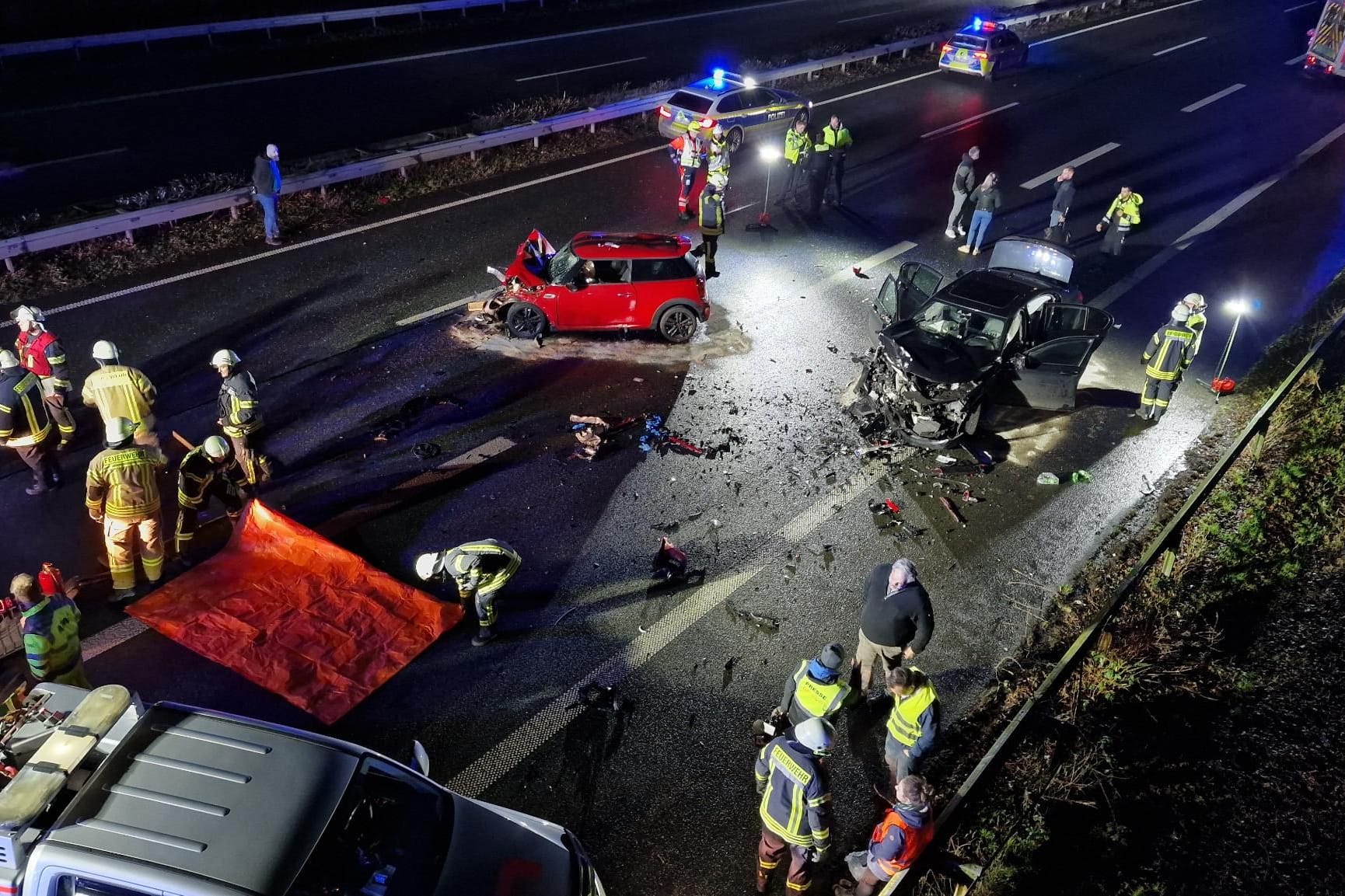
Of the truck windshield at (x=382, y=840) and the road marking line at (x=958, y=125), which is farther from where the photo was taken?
the road marking line at (x=958, y=125)

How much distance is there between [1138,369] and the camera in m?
13.2

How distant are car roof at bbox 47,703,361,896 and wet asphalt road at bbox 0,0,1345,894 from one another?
79.8 inches

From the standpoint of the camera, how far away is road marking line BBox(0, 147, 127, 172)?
16.2 meters

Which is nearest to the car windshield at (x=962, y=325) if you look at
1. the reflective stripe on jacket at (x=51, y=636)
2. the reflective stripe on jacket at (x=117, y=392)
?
the reflective stripe on jacket at (x=117, y=392)

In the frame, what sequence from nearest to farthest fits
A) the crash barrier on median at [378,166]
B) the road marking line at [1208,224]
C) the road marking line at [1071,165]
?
1. the crash barrier on median at [378,166]
2. the road marking line at [1208,224]
3. the road marking line at [1071,165]

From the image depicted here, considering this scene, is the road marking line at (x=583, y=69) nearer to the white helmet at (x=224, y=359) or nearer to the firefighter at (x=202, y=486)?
the white helmet at (x=224, y=359)

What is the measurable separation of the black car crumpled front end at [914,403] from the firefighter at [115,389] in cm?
793

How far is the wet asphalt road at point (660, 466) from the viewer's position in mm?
7266

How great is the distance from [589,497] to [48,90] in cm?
1777

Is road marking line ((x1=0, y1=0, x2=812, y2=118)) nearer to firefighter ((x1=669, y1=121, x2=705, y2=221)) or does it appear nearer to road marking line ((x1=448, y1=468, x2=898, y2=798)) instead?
firefighter ((x1=669, y1=121, x2=705, y2=221))

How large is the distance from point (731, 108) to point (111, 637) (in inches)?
640

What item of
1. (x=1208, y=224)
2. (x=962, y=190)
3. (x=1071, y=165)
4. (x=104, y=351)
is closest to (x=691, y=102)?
(x=962, y=190)

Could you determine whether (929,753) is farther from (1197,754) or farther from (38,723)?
(38,723)

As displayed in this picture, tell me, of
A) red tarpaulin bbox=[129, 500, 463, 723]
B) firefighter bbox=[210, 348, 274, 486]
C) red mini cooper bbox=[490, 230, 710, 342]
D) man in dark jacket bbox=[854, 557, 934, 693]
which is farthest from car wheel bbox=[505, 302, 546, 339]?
man in dark jacket bbox=[854, 557, 934, 693]
